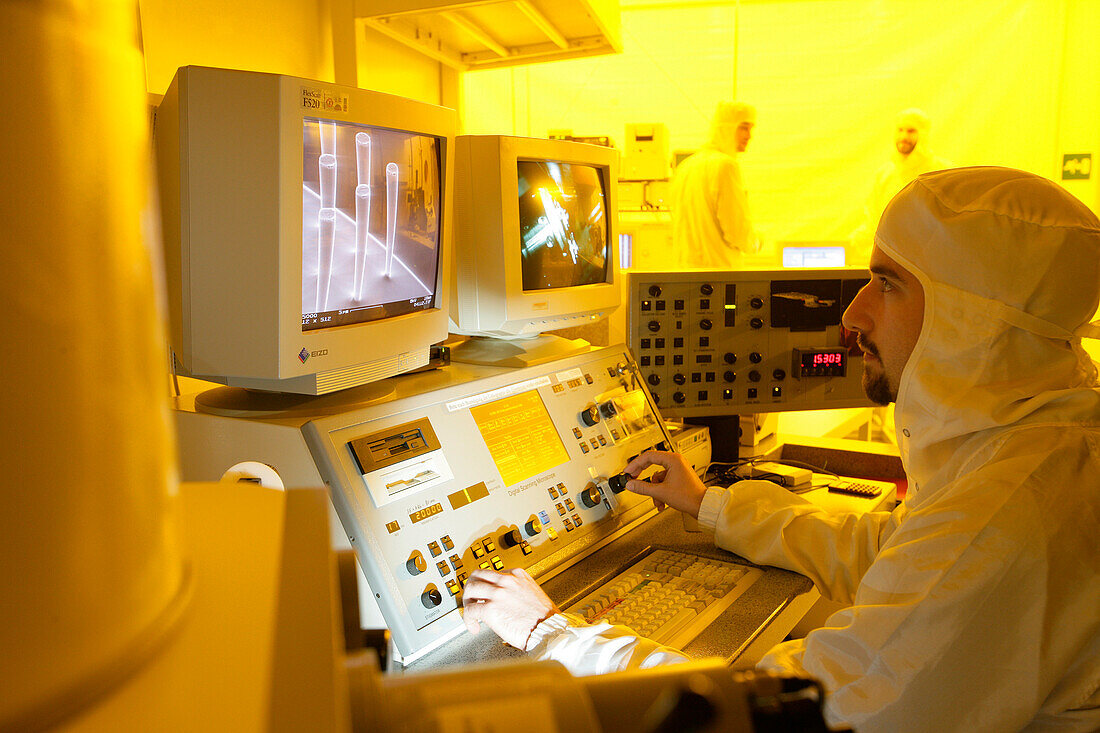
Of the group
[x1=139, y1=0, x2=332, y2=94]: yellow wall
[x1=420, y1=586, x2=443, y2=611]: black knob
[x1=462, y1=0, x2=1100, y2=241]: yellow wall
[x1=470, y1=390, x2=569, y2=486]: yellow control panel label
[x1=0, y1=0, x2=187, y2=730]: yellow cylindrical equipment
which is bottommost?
[x1=420, y1=586, x2=443, y2=611]: black knob

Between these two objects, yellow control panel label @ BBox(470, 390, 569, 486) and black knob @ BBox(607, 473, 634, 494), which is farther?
black knob @ BBox(607, 473, 634, 494)

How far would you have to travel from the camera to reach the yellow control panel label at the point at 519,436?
1.43 m

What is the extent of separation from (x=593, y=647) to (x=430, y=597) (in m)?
0.25

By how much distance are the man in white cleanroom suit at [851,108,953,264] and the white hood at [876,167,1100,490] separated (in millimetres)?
4414

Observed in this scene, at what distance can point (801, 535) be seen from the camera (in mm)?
1535

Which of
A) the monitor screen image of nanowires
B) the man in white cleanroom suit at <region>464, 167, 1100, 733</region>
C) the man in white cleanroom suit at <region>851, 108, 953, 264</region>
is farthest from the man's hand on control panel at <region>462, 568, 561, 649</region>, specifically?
the man in white cleanroom suit at <region>851, 108, 953, 264</region>

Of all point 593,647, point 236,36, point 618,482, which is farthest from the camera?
point 236,36

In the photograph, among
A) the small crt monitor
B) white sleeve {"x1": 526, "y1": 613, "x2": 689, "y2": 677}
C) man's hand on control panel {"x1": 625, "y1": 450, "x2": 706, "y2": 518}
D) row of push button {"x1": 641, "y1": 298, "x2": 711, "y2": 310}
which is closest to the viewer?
white sleeve {"x1": 526, "y1": 613, "x2": 689, "y2": 677}

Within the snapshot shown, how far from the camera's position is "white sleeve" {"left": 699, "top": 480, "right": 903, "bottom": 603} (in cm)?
149

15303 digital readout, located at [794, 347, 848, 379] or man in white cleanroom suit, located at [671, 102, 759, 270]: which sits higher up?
man in white cleanroom suit, located at [671, 102, 759, 270]

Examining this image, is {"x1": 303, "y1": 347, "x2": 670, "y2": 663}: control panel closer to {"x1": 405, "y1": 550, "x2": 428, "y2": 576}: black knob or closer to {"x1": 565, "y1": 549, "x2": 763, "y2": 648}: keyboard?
{"x1": 405, "y1": 550, "x2": 428, "y2": 576}: black knob

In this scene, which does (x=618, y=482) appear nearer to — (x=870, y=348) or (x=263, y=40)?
(x=870, y=348)

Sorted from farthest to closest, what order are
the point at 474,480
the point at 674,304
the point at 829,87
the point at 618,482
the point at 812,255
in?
the point at 829,87 < the point at 812,255 < the point at 674,304 < the point at 618,482 < the point at 474,480

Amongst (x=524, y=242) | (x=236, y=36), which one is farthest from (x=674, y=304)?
(x=236, y=36)
